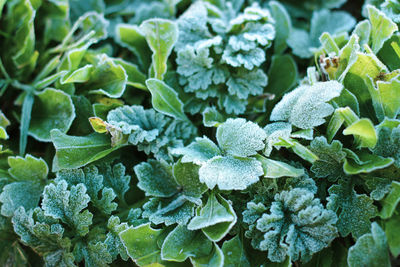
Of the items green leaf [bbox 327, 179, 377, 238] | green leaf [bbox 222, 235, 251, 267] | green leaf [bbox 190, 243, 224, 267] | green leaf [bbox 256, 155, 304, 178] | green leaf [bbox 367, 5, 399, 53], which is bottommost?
green leaf [bbox 222, 235, 251, 267]

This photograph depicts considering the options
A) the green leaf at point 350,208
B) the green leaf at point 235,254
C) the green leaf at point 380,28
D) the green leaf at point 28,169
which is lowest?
the green leaf at point 235,254

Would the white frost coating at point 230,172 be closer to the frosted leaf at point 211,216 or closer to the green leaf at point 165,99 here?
the frosted leaf at point 211,216

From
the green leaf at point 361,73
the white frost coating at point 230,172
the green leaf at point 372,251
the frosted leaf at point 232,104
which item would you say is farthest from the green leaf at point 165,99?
the green leaf at point 372,251

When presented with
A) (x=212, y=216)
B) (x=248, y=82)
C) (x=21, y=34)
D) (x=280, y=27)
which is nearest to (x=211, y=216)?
(x=212, y=216)

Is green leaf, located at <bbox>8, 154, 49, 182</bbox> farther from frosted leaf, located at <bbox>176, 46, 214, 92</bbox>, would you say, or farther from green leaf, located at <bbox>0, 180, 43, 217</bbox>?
frosted leaf, located at <bbox>176, 46, 214, 92</bbox>

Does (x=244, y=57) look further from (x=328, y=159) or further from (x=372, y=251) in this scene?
(x=372, y=251)

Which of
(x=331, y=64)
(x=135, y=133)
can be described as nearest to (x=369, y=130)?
(x=331, y=64)

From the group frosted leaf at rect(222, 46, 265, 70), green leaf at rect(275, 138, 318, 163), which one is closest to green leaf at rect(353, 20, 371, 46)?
frosted leaf at rect(222, 46, 265, 70)
